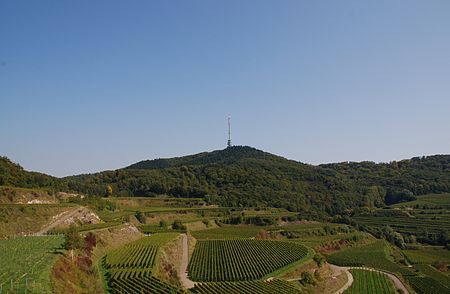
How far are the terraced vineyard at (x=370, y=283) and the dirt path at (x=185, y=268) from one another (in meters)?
25.2

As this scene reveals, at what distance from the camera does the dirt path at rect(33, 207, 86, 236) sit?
69188 millimetres

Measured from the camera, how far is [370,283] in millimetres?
77625

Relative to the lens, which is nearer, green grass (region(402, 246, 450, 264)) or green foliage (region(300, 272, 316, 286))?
green foliage (region(300, 272, 316, 286))

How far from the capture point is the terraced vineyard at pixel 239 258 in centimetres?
6359

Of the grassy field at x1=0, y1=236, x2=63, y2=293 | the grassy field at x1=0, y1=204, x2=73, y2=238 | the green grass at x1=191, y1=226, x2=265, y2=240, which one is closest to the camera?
the grassy field at x1=0, y1=236, x2=63, y2=293

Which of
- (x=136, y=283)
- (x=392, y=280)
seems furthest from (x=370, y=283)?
(x=136, y=283)

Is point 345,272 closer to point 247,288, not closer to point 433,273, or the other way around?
point 433,273

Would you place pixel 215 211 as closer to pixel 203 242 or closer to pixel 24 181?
pixel 203 242

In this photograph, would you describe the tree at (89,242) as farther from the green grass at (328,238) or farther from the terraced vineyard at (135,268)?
the green grass at (328,238)

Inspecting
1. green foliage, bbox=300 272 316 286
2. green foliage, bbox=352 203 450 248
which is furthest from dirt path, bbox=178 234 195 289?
green foliage, bbox=352 203 450 248

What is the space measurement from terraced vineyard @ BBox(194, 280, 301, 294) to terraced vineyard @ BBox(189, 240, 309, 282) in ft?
17.3

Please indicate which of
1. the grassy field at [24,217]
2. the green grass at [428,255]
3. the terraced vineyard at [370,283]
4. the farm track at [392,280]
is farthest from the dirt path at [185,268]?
the green grass at [428,255]

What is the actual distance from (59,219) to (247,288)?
125 feet

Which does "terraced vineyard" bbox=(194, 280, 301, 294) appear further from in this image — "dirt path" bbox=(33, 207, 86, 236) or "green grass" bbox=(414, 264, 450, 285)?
"green grass" bbox=(414, 264, 450, 285)
